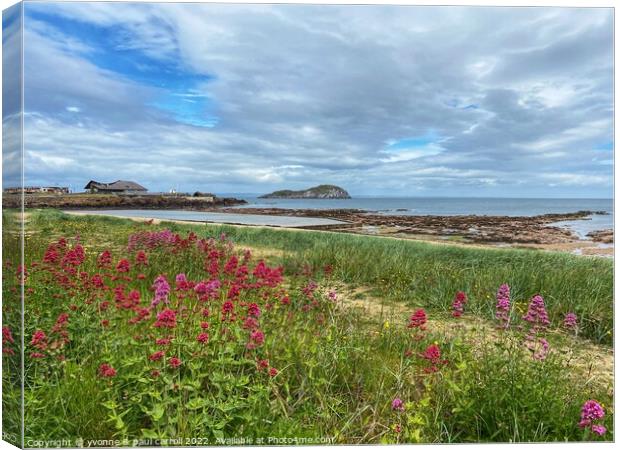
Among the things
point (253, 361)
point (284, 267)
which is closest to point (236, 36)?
point (284, 267)

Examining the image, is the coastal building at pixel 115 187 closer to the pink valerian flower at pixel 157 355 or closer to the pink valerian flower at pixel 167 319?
the pink valerian flower at pixel 167 319

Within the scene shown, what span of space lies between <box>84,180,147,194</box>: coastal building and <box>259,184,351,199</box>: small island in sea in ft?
4.06

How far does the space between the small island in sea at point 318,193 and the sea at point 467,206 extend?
7 cm

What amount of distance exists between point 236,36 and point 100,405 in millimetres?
3211

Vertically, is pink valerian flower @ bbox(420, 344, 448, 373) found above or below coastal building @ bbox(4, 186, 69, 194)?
below

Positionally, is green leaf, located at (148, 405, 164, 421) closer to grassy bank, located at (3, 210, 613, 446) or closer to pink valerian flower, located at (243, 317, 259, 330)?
grassy bank, located at (3, 210, 613, 446)

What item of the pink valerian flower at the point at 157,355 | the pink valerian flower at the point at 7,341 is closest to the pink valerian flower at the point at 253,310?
the pink valerian flower at the point at 157,355

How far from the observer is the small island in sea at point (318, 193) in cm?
410

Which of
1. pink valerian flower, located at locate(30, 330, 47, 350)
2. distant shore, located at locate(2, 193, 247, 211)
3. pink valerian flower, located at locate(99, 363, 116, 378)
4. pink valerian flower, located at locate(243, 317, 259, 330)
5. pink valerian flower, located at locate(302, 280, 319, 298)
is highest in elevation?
distant shore, located at locate(2, 193, 247, 211)

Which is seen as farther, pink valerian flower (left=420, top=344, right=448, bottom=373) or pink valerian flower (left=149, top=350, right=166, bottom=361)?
pink valerian flower (left=420, top=344, right=448, bottom=373)

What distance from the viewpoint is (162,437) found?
3078 mm

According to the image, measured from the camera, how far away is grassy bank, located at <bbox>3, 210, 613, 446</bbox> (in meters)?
3.02

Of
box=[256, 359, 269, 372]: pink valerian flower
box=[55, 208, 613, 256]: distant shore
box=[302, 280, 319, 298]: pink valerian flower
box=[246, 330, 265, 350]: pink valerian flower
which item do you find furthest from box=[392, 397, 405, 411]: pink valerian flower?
box=[55, 208, 613, 256]: distant shore

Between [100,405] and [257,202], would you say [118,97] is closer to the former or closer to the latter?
[257,202]
